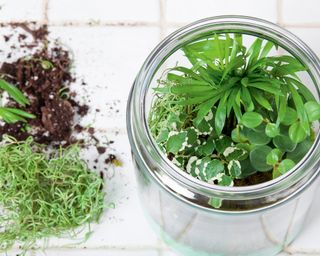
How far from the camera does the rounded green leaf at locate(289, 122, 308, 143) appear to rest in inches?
38.7

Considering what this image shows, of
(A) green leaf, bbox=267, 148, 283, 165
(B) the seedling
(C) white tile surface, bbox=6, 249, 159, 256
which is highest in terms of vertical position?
(B) the seedling

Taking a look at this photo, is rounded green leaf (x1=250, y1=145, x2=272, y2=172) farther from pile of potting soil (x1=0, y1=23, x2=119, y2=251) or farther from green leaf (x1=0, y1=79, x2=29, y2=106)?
green leaf (x1=0, y1=79, x2=29, y2=106)

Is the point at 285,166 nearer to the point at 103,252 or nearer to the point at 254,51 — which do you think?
the point at 254,51

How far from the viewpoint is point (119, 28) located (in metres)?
1.32

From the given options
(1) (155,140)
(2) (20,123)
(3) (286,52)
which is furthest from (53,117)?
(3) (286,52)

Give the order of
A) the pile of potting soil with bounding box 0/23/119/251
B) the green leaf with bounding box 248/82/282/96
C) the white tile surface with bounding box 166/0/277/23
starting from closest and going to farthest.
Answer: the green leaf with bounding box 248/82/282/96
the pile of potting soil with bounding box 0/23/119/251
the white tile surface with bounding box 166/0/277/23

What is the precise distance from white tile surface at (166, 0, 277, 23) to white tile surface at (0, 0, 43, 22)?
0.70ft

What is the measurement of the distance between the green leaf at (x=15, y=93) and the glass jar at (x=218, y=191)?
0.24 meters

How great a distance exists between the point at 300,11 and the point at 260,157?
1.30ft

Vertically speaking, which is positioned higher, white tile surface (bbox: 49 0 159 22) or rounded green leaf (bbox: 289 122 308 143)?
white tile surface (bbox: 49 0 159 22)

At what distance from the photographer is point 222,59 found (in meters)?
1.02

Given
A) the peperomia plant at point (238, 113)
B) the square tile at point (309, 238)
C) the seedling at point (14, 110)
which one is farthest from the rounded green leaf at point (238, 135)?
the seedling at point (14, 110)

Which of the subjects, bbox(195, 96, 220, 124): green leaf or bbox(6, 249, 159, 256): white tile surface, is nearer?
bbox(195, 96, 220, 124): green leaf

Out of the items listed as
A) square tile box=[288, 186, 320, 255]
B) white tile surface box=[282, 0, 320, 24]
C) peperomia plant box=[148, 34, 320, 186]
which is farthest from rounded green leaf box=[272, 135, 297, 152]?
white tile surface box=[282, 0, 320, 24]
